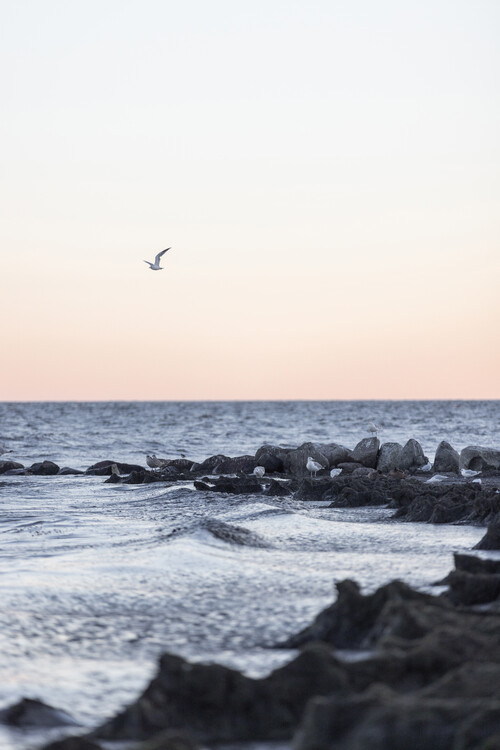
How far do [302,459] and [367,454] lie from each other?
130 cm

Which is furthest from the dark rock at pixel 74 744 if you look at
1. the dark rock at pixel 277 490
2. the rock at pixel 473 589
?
the dark rock at pixel 277 490

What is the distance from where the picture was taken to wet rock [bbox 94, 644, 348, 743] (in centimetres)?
291

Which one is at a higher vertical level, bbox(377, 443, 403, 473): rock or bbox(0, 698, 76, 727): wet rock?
bbox(377, 443, 403, 473): rock

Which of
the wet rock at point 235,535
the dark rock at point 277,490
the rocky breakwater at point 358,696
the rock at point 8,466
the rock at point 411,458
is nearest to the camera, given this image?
the rocky breakwater at point 358,696

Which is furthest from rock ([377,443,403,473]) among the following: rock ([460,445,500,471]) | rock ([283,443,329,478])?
rock ([460,445,500,471])

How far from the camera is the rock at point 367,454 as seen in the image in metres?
17.7

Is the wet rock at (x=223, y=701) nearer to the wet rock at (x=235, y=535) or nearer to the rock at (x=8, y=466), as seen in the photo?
the wet rock at (x=235, y=535)

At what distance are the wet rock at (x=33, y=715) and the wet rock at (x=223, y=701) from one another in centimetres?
36

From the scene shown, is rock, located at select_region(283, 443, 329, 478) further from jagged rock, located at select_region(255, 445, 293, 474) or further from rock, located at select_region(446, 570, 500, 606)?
rock, located at select_region(446, 570, 500, 606)

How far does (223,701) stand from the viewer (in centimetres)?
299

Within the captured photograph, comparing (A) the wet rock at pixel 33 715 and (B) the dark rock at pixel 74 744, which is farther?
(A) the wet rock at pixel 33 715

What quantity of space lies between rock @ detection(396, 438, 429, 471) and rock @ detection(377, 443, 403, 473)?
90 mm

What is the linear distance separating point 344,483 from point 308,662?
9975 millimetres

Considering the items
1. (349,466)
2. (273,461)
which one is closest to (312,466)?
(349,466)
